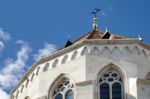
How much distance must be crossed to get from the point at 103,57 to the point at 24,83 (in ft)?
21.1

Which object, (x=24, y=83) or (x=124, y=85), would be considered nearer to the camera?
(x=124, y=85)

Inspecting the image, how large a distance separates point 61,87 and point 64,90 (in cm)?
38

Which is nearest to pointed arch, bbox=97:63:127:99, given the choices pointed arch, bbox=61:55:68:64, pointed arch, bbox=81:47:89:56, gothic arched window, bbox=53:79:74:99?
pointed arch, bbox=81:47:89:56

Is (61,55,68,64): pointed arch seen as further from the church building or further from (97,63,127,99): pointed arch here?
(97,63,127,99): pointed arch

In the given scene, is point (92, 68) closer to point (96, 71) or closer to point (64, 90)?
point (96, 71)

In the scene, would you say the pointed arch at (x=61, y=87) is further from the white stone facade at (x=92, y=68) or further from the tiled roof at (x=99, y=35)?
the tiled roof at (x=99, y=35)

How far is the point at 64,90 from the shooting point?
172ft

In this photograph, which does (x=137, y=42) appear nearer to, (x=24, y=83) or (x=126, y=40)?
(x=126, y=40)

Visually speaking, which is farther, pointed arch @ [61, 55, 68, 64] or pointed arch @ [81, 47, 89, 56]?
pointed arch @ [61, 55, 68, 64]

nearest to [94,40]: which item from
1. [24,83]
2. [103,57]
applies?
[103,57]

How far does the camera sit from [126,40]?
5288cm

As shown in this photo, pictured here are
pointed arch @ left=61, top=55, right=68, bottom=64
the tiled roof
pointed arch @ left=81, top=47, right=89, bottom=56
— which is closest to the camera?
pointed arch @ left=81, top=47, right=89, bottom=56

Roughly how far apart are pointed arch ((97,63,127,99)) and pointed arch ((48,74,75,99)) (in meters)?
1.85

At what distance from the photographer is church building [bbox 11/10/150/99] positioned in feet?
167
